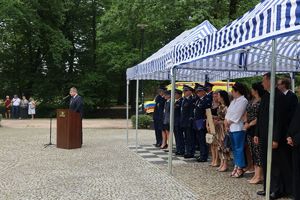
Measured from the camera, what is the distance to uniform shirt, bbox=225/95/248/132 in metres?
8.11

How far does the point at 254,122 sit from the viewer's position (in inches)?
303

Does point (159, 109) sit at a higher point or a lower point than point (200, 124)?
higher

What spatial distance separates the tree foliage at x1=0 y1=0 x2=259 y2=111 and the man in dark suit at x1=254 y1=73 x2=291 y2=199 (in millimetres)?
21577

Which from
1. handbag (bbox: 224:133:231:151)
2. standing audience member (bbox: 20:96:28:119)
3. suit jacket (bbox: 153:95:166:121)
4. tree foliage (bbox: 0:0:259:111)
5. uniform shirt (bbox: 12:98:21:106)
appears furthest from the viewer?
tree foliage (bbox: 0:0:259:111)

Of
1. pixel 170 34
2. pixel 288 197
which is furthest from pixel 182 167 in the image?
pixel 170 34

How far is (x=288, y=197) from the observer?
6.71 metres

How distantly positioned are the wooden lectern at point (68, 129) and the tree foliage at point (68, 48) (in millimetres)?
15099

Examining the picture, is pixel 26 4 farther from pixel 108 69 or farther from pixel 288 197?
pixel 288 197

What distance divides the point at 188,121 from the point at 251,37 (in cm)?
591

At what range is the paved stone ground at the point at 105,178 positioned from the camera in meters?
7.05

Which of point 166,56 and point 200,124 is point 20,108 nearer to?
point 200,124

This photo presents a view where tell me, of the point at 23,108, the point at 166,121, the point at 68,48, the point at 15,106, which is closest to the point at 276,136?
the point at 166,121

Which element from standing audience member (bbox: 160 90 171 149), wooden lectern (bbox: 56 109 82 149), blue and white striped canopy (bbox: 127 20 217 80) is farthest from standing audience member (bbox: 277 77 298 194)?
wooden lectern (bbox: 56 109 82 149)

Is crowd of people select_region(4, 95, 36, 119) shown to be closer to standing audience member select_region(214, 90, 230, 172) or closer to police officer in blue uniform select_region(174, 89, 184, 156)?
police officer in blue uniform select_region(174, 89, 184, 156)
